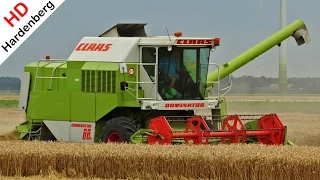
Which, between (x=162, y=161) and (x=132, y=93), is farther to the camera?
(x=132, y=93)

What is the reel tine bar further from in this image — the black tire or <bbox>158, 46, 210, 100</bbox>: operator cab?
<bbox>158, 46, 210, 100</bbox>: operator cab

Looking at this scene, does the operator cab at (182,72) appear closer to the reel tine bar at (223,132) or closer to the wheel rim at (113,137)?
the reel tine bar at (223,132)

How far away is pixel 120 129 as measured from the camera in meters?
18.8

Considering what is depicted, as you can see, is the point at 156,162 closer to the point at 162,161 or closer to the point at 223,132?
the point at 162,161

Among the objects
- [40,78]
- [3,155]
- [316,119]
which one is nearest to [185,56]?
[40,78]

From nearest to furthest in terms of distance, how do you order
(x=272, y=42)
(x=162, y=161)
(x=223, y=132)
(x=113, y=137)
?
(x=162, y=161) < (x=223, y=132) < (x=113, y=137) < (x=272, y=42)

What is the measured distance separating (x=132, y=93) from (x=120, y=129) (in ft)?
3.25

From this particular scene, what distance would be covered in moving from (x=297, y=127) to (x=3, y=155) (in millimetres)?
14269

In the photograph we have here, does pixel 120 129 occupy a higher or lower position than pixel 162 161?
higher

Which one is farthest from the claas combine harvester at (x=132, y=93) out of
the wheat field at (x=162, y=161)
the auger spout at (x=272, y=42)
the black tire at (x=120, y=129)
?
the wheat field at (x=162, y=161)

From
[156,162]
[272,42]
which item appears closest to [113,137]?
[156,162]

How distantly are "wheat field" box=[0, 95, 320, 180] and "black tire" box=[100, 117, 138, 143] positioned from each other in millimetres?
2439

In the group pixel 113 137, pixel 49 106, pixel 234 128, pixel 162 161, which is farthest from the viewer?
pixel 49 106

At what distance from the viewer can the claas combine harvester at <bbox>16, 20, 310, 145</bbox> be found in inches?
747
